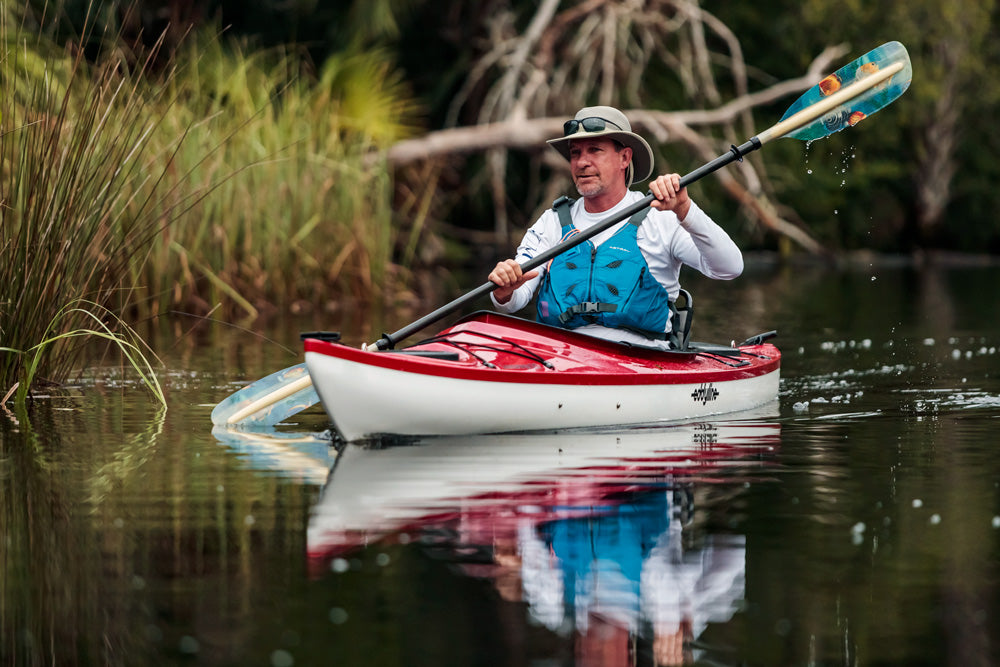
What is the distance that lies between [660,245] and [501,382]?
113cm

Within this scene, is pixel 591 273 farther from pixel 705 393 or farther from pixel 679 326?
pixel 705 393

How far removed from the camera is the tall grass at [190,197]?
25.7 feet

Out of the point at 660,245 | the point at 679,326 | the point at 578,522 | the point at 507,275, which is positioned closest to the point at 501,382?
the point at 507,275

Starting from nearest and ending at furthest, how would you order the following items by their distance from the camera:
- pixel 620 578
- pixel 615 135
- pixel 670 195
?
pixel 620 578
pixel 670 195
pixel 615 135

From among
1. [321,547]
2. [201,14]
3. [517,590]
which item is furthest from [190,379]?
[201,14]

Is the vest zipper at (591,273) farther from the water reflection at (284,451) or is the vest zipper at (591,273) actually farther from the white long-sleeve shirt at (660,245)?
the water reflection at (284,451)

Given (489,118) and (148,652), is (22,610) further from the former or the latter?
(489,118)

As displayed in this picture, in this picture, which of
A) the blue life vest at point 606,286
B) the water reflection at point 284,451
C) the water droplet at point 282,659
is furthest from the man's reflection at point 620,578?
the blue life vest at point 606,286

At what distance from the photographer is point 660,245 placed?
26.2 feet

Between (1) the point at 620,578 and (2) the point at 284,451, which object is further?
(2) the point at 284,451

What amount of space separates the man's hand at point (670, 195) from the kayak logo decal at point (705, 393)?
3.39 ft

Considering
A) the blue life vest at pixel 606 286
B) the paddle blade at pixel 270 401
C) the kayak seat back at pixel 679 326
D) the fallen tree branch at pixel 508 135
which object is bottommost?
the paddle blade at pixel 270 401

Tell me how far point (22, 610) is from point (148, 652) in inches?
23.3

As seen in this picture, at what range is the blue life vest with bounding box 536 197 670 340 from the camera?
793cm
